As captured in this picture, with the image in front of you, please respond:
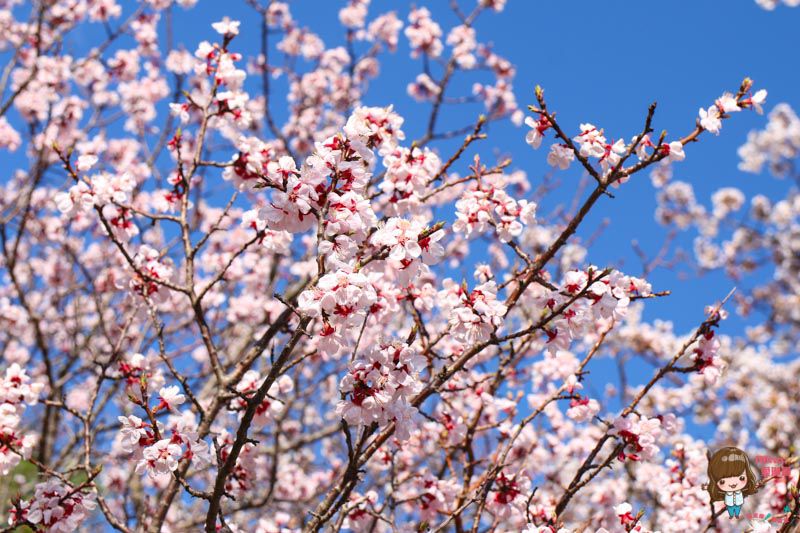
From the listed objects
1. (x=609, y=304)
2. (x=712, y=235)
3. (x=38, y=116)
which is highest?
(x=712, y=235)

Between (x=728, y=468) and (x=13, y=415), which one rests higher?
(x=13, y=415)

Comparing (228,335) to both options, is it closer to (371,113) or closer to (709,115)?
(371,113)

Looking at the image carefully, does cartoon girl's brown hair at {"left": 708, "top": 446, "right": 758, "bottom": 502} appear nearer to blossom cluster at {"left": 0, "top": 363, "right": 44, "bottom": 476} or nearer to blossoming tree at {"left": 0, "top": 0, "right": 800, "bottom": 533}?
blossoming tree at {"left": 0, "top": 0, "right": 800, "bottom": 533}

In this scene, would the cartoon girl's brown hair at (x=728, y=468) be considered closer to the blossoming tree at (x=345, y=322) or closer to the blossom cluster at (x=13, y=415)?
the blossoming tree at (x=345, y=322)

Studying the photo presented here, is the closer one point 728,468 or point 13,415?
point 728,468

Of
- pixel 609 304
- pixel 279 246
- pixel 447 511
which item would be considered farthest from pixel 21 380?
pixel 609 304

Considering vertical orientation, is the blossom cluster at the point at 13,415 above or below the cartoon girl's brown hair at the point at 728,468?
above

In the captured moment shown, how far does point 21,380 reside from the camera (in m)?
3.80

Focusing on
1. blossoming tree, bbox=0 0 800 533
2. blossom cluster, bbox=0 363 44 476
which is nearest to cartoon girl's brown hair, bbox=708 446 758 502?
blossoming tree, bbox=0 0 800 533

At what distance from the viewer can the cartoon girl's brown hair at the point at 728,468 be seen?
2945 millimetres

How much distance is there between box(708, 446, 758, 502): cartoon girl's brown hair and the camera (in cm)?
Result: 295

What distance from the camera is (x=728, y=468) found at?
298 cm

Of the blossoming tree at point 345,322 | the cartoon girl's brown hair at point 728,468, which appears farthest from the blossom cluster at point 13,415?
the cartoon girl's brown hair at point 728,468

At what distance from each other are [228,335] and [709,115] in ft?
19.0
